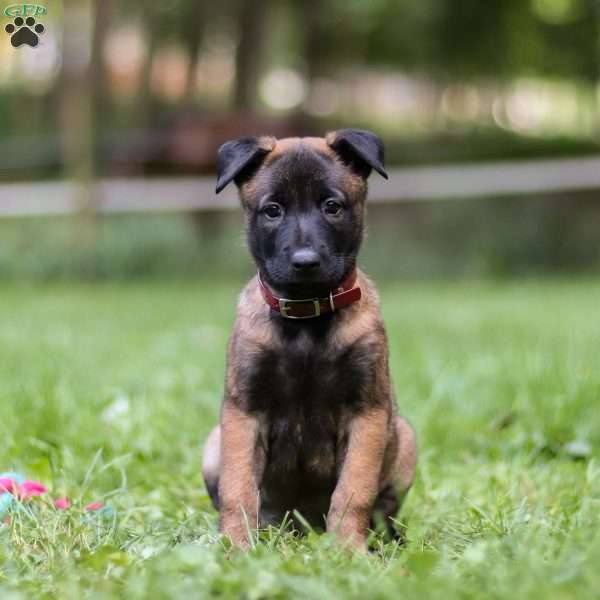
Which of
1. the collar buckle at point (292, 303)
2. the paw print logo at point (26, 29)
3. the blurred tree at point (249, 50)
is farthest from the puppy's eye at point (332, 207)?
the blurred tree at point (249, 50)

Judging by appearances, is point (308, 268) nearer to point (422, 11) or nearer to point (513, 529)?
Answer: point (513, 529)

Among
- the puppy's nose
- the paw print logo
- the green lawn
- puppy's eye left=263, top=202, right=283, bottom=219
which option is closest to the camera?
the green lawn

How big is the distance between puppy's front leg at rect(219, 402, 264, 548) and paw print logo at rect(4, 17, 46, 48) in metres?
2.34

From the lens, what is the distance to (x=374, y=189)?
49.2 feet

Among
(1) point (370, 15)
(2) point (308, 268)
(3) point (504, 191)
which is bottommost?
(3) point (504, 191)

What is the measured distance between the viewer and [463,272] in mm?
15398

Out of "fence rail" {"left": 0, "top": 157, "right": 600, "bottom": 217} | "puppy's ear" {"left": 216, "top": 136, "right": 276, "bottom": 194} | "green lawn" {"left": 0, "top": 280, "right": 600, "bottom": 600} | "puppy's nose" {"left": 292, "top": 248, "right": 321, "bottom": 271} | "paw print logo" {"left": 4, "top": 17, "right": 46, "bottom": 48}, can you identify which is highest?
"paw print logo" {"left": 4, "top": 17, "right": 46, "bottom": 48}

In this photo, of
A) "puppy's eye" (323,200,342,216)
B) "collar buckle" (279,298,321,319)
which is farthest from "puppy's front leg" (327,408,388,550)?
"puppy's eye" (323,200,342,216)

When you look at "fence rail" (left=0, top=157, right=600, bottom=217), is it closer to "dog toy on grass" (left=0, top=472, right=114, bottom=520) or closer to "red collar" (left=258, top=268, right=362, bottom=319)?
"dog toy on grass" (left=0, top=472, right=114, bottom=520)

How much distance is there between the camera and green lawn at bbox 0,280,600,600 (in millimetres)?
2523

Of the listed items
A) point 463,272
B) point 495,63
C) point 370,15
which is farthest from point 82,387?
point 495,63

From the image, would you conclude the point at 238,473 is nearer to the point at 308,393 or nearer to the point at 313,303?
the point at 308,393

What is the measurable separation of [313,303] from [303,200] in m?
0.33

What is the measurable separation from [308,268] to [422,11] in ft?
48.7
